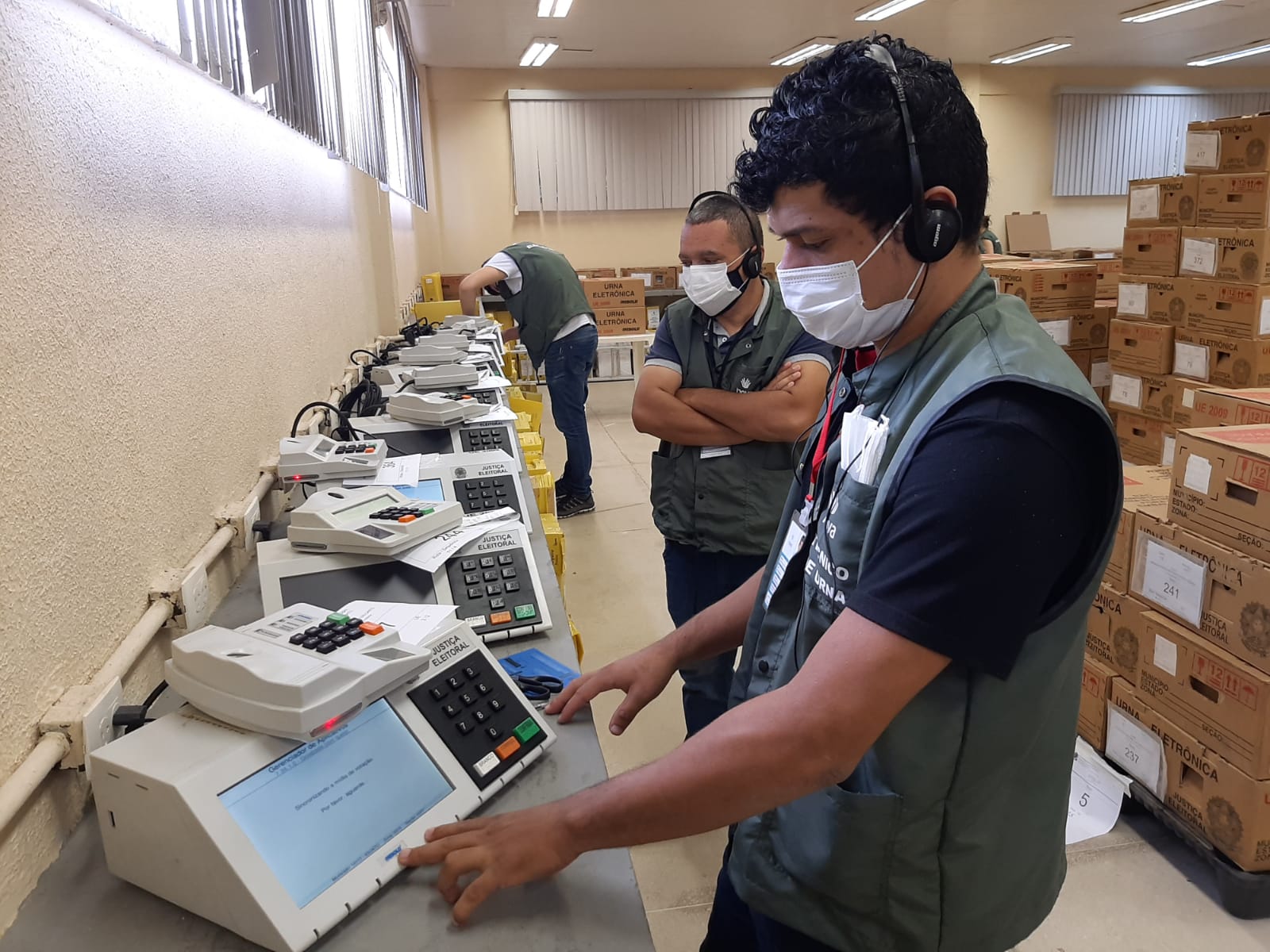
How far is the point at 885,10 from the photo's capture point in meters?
6.07

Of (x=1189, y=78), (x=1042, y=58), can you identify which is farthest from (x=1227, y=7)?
(x=1189, y=78)

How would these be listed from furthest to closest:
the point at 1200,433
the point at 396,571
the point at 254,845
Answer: the point at 1200,433 → the point at 396,571 → the point at 254,845

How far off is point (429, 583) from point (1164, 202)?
369cm

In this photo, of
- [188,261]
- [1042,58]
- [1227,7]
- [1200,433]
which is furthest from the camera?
[1042,58]

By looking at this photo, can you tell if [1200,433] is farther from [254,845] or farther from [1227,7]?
[1227,7]

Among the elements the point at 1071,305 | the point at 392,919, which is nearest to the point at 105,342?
the point at 392,919

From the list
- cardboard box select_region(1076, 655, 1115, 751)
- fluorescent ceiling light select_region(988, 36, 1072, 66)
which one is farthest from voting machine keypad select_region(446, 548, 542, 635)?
fluorescent ceiling light select_region(988, 36, 1072, 66)

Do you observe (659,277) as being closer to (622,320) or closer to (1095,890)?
(622,320)

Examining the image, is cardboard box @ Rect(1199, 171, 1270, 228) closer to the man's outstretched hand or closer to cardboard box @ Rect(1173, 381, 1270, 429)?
cardboard box @ Rect(1173, 381, 1270, 429)

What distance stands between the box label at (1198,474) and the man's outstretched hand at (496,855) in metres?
1.72

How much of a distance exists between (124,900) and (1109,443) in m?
0.92

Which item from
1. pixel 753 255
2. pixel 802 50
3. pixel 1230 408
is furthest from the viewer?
pixel 802 50

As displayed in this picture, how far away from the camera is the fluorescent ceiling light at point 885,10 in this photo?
19.2 ft

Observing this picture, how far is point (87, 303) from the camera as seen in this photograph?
0.99m
